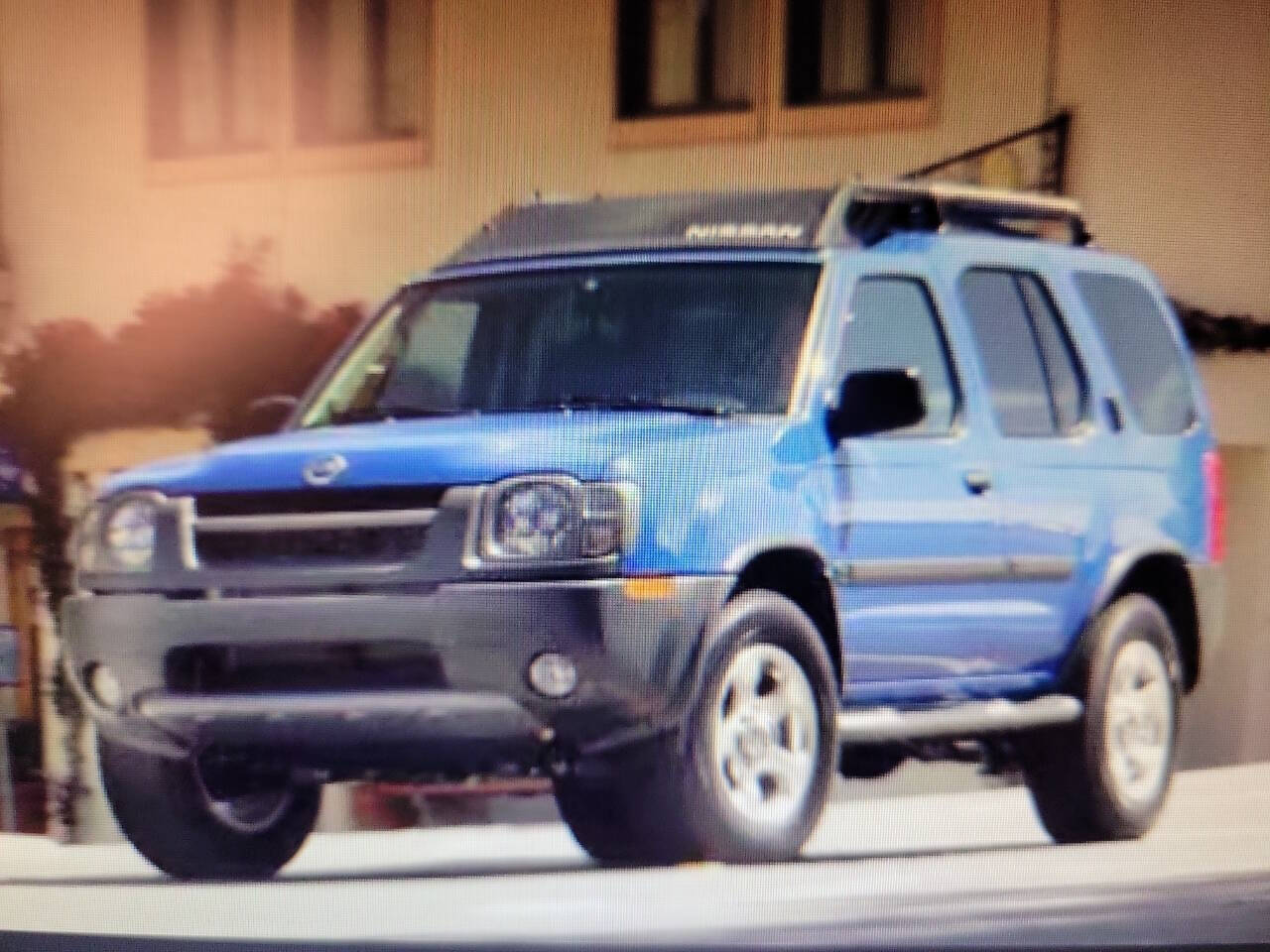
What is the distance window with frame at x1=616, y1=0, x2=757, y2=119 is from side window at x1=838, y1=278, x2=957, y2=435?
120 cm

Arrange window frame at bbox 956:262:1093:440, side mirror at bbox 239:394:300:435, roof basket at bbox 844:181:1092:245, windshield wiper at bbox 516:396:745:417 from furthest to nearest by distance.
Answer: window frame at bbox 956:262:1093:440
side mirror at bbox 239:394:300:435
roof basket at bbox 844:181:1092:245
windshield wiper at bbox 516:396:745:417

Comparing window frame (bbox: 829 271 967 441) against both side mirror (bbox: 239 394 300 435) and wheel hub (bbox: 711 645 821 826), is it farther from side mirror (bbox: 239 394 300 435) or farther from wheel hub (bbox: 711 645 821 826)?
side mirror (bbox: 239 394 300 435)

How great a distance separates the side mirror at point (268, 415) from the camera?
324 inches

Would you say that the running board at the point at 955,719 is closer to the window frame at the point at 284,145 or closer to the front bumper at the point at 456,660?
the front bumper at the point at 456,660

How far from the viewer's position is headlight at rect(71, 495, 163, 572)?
24.2ft

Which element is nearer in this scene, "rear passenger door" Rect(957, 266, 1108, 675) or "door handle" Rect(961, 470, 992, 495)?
"door handle" Rect(961, 470, 992, 495)

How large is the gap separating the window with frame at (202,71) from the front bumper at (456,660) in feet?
6.63

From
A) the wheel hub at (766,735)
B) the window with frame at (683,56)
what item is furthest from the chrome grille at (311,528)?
the window with frame at (683,56)

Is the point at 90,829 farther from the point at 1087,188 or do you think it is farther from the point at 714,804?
the point at 1087,188

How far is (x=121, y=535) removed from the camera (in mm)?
7422

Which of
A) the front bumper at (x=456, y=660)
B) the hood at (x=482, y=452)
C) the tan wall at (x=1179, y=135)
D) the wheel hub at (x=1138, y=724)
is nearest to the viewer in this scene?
the front bumper at (x=456, y=660)

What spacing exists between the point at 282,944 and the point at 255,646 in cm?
80

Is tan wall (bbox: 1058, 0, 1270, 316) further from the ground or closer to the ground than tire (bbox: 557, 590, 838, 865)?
further from the ground

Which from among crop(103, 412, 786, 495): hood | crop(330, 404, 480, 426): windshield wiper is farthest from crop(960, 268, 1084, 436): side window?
crop(330, 404, 480, 426): windshield wiper
